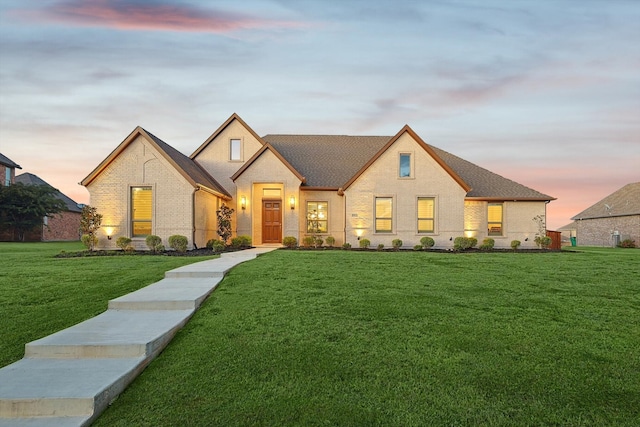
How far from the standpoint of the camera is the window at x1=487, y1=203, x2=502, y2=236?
2070 cm

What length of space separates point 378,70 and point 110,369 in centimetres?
1832

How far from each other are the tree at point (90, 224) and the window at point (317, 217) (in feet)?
34.6

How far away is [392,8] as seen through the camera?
41.4ft

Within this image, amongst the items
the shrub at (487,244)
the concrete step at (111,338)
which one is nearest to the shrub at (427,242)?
the shrub at (487,244)

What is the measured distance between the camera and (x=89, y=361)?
404cm

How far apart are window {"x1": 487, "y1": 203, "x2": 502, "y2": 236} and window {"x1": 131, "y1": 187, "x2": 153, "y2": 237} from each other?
18538 millimetres

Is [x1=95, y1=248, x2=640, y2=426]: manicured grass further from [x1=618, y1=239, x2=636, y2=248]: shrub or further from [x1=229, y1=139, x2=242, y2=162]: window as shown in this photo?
[x1=618, y1=239, x2=636, y2=248]: shrub

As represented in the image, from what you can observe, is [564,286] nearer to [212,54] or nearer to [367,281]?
[367,281]

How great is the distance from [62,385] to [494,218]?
21583mm

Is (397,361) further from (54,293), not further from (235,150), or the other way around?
(235,150)

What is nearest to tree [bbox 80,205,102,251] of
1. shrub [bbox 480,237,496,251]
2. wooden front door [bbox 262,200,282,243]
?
wooden front door [bbox 262,200,282,243]

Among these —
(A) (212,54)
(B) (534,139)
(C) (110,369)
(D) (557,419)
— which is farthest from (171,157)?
(B) (534,139)

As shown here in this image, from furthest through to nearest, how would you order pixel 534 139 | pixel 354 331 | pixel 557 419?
1. pixel 534 139
2. pixel 354 331
3. pixel 557 419

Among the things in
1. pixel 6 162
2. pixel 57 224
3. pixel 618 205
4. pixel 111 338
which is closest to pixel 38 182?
pixel 6 162
